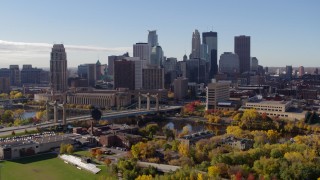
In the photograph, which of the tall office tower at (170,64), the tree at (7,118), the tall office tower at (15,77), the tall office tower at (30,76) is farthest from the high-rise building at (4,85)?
the tall office tower at (170,64)

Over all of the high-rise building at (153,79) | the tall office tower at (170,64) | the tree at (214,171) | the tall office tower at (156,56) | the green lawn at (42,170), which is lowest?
the green lawn at (42,170)

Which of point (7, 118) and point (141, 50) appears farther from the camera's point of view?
point (141, 50)

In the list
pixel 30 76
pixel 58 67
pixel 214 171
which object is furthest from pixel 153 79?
pixel 214 171

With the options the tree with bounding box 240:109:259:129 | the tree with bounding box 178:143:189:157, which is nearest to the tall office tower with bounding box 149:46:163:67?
the tree with bounding box 240:109:259:129

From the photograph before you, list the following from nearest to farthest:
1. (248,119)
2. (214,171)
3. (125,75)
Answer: (214,171), (248,119), (125,75)

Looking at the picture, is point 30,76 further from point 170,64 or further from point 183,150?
point 183,150

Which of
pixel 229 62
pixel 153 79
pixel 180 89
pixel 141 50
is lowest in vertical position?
pixel 180 89

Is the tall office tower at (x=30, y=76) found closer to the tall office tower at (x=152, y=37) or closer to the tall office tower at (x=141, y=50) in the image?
the tall office tower at (x=141, y=50)

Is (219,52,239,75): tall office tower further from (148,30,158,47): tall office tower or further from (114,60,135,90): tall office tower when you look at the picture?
(114,60,135,90): tall office tower
